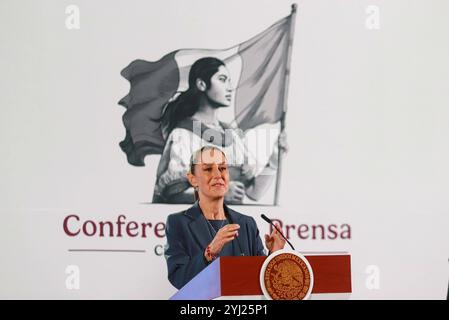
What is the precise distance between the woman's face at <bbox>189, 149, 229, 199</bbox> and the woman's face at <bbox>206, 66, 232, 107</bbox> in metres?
0.33

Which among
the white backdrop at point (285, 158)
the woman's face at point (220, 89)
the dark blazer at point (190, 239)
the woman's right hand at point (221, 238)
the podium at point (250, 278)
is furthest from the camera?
the woman's face at point (220, 89)

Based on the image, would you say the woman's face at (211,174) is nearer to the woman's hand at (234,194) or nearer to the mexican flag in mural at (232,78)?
the woman's hand at (234,194)

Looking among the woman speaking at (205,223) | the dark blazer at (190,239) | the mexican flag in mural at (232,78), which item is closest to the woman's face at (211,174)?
the woman speaking at (205,223)

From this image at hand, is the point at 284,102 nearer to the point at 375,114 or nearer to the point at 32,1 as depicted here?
the point at 375,114

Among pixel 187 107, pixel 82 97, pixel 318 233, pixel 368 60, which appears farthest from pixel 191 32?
pixel 318 233

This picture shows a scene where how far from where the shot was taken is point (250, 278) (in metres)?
2.79

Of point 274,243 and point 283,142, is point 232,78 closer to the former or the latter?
point 283,142

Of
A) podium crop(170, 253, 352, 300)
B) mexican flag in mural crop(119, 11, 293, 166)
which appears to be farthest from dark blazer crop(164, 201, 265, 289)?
podium crop(170, 253, 352, 300)

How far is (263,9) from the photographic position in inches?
Result: 170

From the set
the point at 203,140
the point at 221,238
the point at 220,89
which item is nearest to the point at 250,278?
the point at 221,238

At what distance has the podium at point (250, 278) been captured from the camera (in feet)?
9.08

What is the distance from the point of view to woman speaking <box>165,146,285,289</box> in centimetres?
411

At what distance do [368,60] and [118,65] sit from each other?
1.52 metres

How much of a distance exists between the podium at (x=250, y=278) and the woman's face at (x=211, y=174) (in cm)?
125
